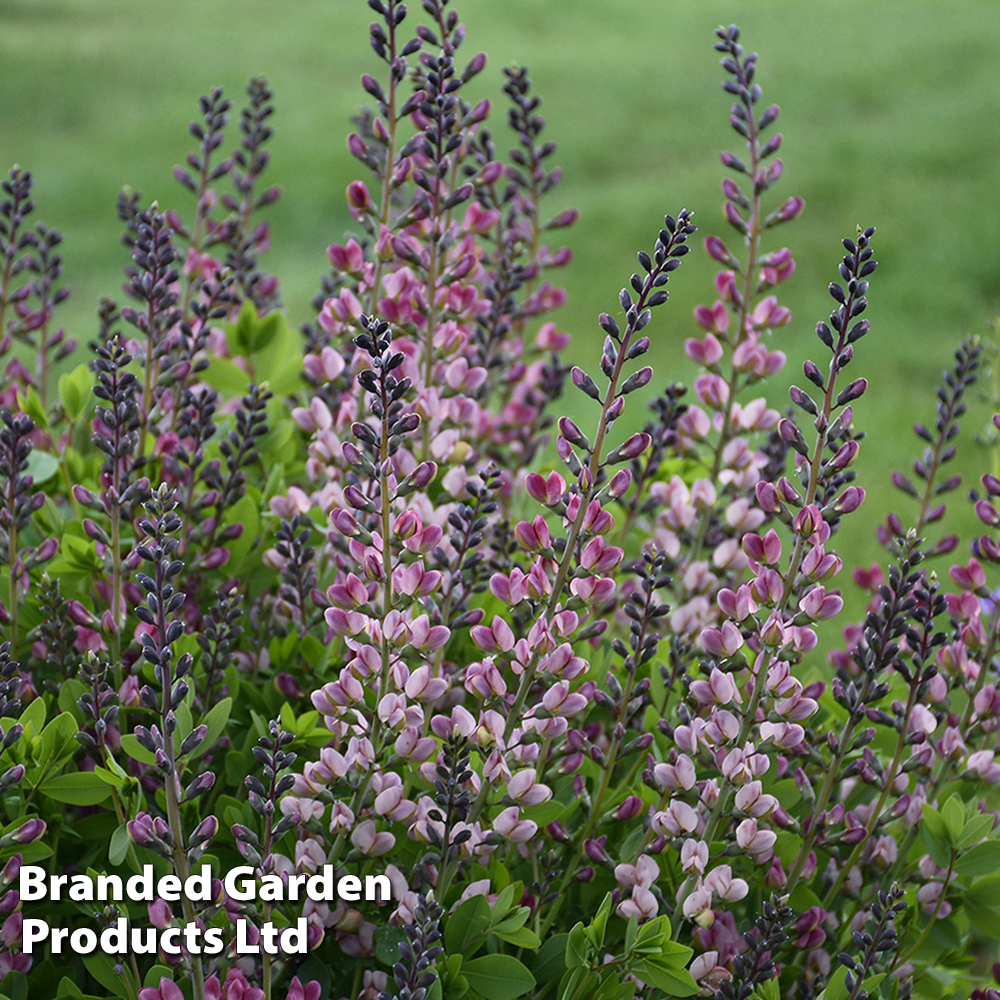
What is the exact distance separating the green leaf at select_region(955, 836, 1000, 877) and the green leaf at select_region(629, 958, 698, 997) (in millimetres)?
422

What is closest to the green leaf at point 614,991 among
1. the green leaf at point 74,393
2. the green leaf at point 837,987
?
the green leaf at point 837,987

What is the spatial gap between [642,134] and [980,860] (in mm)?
8539

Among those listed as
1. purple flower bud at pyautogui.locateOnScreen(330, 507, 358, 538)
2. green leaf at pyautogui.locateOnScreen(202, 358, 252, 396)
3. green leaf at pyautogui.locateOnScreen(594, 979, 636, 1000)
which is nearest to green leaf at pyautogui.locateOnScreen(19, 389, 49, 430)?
green leaf at pyautogui.locateOnScreen(202, 358, 252, 396)

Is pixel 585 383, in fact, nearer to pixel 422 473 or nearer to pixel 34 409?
pixel 422 473

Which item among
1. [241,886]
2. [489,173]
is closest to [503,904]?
[241,886]

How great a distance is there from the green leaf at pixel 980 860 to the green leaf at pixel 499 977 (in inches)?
22.3

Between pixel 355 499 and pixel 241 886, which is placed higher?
pixel 355 499

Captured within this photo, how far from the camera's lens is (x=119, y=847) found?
48.1 inches

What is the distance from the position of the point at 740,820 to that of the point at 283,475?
3.15ft

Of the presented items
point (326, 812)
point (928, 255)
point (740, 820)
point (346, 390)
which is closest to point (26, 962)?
point (326, 812)

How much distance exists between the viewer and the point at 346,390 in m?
1.88

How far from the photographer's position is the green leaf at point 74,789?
1343mm

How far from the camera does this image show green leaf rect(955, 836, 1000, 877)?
4.66 feet

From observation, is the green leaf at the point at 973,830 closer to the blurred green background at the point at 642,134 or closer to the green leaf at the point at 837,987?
the green leaf at the point at 837,987
